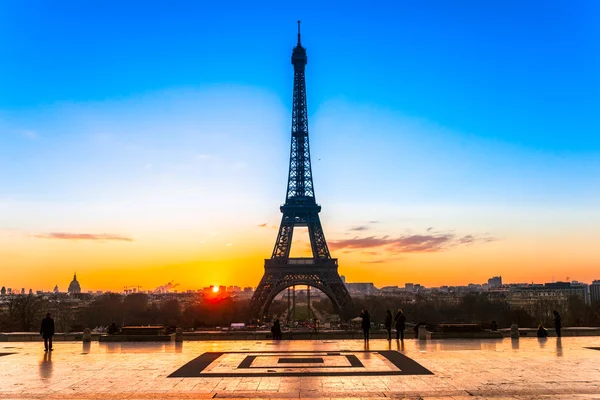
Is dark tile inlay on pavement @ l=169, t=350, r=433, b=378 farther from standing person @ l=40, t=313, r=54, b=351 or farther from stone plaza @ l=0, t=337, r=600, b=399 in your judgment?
standing person @ l=40, t=313, r=54, b=351

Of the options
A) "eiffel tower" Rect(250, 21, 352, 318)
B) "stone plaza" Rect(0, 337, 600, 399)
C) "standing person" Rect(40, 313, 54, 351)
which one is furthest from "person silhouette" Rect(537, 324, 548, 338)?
"eiffel tower" Rect(250, 21, 352, 318)

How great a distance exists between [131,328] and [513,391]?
18542 millimetres

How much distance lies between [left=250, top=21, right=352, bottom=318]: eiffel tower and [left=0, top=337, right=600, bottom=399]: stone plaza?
192 feet

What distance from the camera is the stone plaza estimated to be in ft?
47.8

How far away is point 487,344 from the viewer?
24672mm

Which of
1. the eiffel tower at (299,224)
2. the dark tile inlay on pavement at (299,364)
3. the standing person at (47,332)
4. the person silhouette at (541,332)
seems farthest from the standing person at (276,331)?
the eiffel tower at (299,224)

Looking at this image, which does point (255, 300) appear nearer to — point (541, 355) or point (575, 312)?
point (575, 312)

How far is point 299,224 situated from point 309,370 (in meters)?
69.7

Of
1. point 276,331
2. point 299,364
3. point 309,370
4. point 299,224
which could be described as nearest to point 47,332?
point 276,331

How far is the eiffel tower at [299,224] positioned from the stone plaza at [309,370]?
192ft

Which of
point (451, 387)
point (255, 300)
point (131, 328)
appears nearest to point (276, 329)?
point (131, 328)

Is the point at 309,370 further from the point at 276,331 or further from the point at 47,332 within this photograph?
the point at 47,332

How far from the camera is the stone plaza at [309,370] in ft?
47.8

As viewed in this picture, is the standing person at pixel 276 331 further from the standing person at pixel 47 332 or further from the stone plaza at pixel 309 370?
the standing person at pixel 47 332
